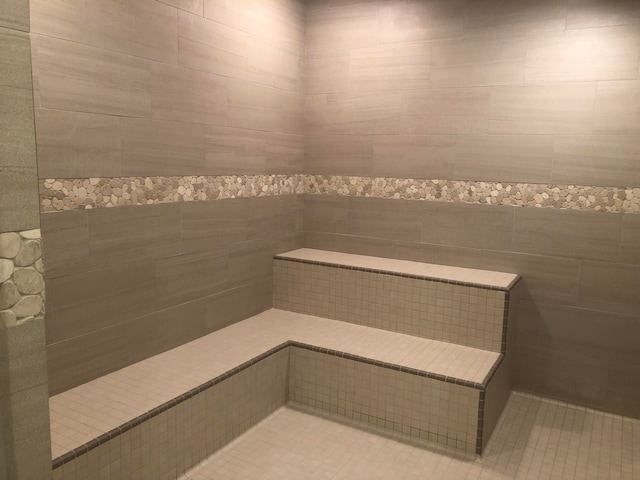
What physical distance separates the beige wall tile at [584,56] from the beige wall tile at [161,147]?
1.96 meters

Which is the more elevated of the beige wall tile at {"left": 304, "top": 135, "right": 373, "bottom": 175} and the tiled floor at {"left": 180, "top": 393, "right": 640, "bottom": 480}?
the beige wall tile at {"left": 304, "top": 135, "right": 373, "bottom": 175}

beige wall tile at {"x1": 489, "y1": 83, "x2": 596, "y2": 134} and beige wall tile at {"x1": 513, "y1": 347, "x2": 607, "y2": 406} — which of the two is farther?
beige wall tile at {"x1": 513, "y1": 347, "x2": 607, "y2": 406}

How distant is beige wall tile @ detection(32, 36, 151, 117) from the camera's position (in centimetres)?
211

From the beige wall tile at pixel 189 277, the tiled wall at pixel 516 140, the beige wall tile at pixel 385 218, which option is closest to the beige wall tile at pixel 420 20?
the tiled wall at pixel 516 140

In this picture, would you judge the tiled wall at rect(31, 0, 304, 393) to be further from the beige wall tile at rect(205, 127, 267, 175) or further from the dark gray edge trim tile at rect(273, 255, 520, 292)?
the dark gray edge trim tile at rect(273, 255, 520, 292)

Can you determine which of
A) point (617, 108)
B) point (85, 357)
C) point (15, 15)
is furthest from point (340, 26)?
point (15, 15)

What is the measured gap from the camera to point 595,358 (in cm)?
296

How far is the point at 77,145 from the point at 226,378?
1.28 meters

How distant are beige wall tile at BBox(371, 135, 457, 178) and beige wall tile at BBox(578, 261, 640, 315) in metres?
1.01

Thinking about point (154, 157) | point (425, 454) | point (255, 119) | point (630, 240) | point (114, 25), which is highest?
point (114, 25)

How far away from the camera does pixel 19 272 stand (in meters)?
1.04

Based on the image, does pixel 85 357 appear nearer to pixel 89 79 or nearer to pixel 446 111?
pixel 89 79

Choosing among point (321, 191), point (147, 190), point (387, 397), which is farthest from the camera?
point (321, 191)

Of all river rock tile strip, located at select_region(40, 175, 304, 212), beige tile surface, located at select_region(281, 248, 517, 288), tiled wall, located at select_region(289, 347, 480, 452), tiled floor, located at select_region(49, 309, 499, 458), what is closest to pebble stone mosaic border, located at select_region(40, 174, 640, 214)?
river rock tile strip, located at select_region(40, 175, 304, 212)
